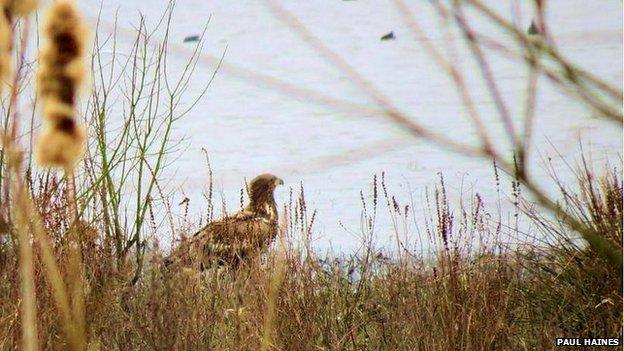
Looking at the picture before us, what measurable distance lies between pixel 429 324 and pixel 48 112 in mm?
4031

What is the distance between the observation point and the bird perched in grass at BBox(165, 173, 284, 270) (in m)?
6.59

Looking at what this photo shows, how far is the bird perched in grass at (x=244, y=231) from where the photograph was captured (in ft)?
21.6

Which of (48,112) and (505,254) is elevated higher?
(505,254)

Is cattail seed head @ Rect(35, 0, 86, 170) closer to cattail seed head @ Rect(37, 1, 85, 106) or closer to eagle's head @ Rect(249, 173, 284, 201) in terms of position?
cattail seed head @ Rect(37, 1, 85, 106)

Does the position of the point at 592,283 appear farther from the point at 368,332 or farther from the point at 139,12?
the point at 139,12

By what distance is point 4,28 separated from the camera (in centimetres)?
73

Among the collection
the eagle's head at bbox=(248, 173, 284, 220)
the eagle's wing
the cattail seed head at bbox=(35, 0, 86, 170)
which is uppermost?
the eagle's head at bbox=(248, 173, 284, 220)

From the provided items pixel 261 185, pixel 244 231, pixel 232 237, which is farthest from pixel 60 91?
pixel 261 185

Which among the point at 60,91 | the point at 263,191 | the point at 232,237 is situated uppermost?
the point at 263,191

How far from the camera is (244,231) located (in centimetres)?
703

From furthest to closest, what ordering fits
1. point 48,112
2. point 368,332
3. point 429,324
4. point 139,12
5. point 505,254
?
point 139,12 < point 368,332 < point 505,254 < point 429,324 < point 48,112

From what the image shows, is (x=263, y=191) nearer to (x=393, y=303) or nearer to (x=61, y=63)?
(x=393, y=303)

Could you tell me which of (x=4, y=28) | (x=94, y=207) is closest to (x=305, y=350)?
(x=94, y=207)

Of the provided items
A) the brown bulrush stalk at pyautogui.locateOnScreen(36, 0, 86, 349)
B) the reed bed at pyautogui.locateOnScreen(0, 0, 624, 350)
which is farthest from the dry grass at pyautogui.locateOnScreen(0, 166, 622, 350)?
the brown bulrush stalk at pyautogui.locateOnScreen(36, 0, 86, 349)
